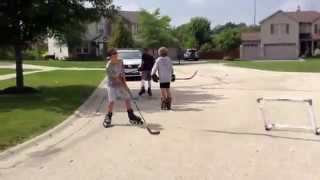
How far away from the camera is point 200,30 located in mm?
129750

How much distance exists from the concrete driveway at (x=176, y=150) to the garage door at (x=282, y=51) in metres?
83.1

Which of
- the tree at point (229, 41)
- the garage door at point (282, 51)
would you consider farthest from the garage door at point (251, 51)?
the garage door at point (282, 51)

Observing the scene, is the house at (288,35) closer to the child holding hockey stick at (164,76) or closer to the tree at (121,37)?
the tree at (121,37)

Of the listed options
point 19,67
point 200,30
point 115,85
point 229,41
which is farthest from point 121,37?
point 115,85

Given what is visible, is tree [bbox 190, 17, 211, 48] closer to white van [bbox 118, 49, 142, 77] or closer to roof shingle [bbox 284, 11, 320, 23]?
roof shingle [bbox 284, 11, 320, 23]

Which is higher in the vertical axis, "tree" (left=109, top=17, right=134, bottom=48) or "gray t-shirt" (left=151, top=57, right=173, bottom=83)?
"tree" (left=109, top=17, right=134, bottom=48)

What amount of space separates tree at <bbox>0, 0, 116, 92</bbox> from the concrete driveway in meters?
7.38

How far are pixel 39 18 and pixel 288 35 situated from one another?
7797 centimetres

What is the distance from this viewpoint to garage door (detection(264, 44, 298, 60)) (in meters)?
98.6

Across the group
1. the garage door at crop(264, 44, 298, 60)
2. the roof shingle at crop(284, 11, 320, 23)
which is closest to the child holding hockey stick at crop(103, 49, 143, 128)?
the garage door at crop(264, 44, 298, 60)

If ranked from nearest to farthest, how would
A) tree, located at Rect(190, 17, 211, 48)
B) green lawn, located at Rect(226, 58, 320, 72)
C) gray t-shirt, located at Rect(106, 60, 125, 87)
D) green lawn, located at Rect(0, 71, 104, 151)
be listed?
green lawn, located at Rect(0, 71, 104, 151) < gray t-shirt, located at Rect(106, 60, 125, 87) < green lawn, located at Rect(226, 58, 320, 72) < tree, located at Rect(190, 17, 211, 48)

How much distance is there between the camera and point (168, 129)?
A: 45.8ft

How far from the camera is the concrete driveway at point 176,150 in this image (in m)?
9.60

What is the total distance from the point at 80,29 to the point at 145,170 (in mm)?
17431
